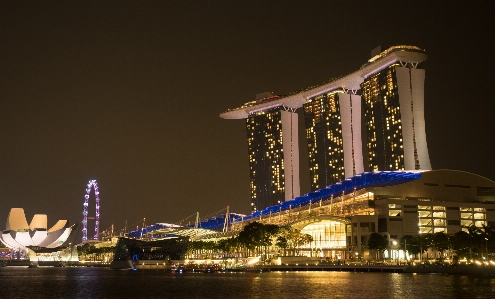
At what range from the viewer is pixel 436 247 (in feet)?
342

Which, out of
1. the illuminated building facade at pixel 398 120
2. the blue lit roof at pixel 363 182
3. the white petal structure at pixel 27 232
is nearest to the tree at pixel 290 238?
the blue lit roof at pixel 363 182

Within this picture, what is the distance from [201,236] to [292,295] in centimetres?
11106

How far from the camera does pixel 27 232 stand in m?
188

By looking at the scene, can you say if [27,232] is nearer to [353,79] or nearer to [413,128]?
[353,79]

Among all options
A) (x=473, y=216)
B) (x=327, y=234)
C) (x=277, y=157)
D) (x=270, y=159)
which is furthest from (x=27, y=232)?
(x=473, y=216)

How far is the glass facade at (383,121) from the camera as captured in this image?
138000 mm

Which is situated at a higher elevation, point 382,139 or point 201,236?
point 382,139

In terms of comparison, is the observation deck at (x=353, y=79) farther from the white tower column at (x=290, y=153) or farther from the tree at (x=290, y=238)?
the tree at (x=290, y=238)

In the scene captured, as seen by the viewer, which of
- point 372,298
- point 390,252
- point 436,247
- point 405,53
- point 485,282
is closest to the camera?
point 372,298

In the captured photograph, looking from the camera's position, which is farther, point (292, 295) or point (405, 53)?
point (405, 53)

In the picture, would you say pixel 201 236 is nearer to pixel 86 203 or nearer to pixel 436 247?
pixel 86 203

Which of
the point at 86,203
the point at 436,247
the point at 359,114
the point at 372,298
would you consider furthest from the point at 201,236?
the point at 372,298

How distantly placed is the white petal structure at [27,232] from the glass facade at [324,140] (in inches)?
3140

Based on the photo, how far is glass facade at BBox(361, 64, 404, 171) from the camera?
453 ft
